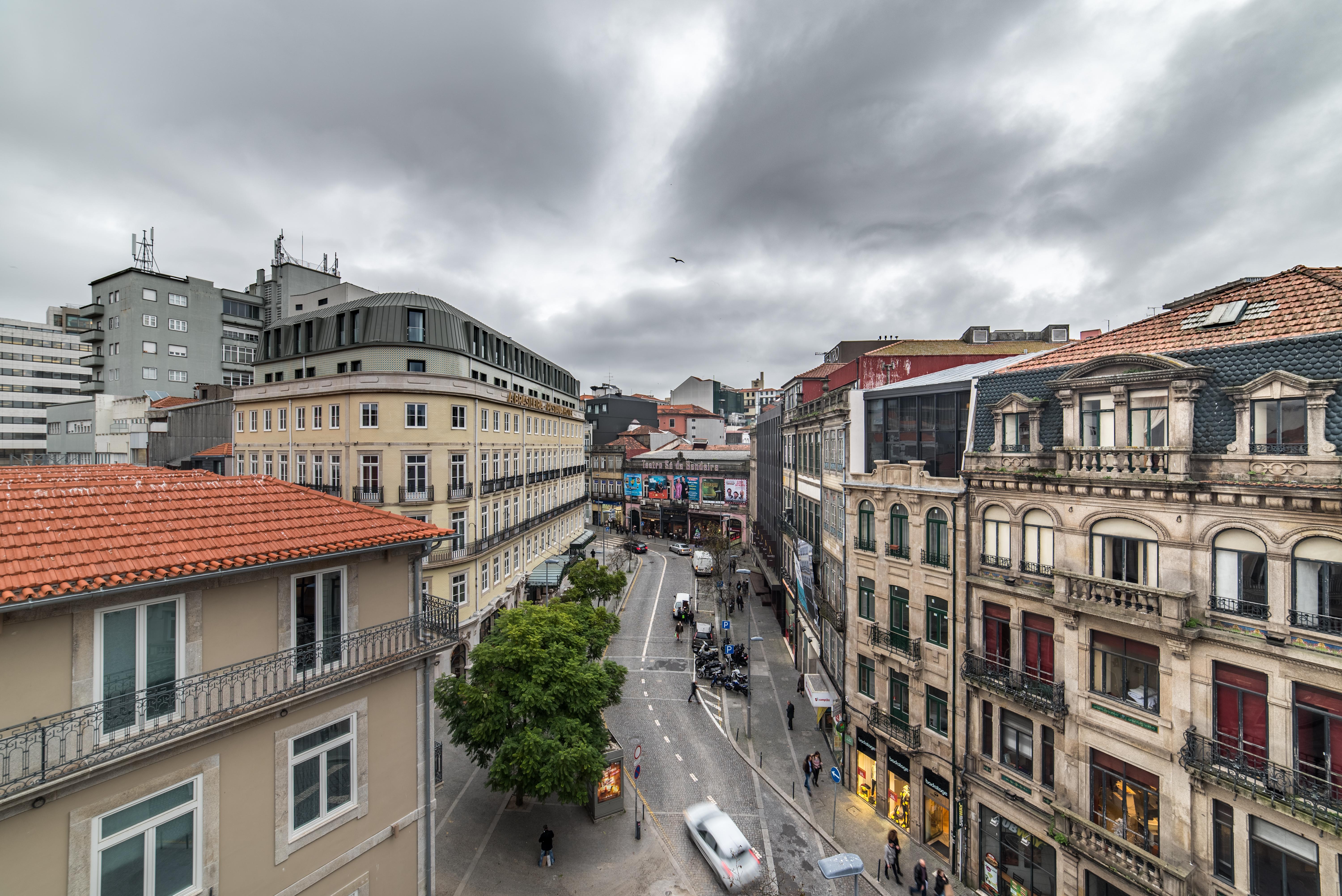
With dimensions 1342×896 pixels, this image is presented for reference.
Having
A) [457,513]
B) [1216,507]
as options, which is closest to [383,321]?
[457,513]

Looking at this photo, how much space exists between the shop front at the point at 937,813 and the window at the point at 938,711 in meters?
1.53

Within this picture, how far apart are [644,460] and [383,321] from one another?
51110mm

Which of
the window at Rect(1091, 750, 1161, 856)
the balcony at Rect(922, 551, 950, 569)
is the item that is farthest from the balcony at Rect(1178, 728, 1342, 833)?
the balcony at Rect(922, 551, 950, 569)

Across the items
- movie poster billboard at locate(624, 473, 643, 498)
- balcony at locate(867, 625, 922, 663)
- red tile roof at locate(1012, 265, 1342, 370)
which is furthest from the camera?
A: movie poster billboard at locate(624, 473, 643, 498)

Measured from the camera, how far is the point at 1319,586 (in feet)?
37.7

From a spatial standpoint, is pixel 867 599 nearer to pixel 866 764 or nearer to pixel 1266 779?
pixel 866 764

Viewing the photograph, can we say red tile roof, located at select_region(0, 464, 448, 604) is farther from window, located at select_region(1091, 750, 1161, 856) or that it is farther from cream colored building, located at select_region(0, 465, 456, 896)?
window, located at select_region(1091, 750, 1161, 856)

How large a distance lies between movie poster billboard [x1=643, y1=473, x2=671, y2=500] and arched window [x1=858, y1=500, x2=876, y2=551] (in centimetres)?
5464

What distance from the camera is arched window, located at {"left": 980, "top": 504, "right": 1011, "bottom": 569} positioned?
56.5ft

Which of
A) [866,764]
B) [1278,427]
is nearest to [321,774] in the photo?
[866,764]

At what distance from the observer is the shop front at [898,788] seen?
65.5ft

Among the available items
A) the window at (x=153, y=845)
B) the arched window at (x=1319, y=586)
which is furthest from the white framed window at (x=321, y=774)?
the arched window at (x=1319, y=586)

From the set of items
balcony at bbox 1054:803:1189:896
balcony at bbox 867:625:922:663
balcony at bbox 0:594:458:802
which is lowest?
balcony at bbox 1054:803:1189:896

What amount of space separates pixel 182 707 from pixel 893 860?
2004 centimetres
